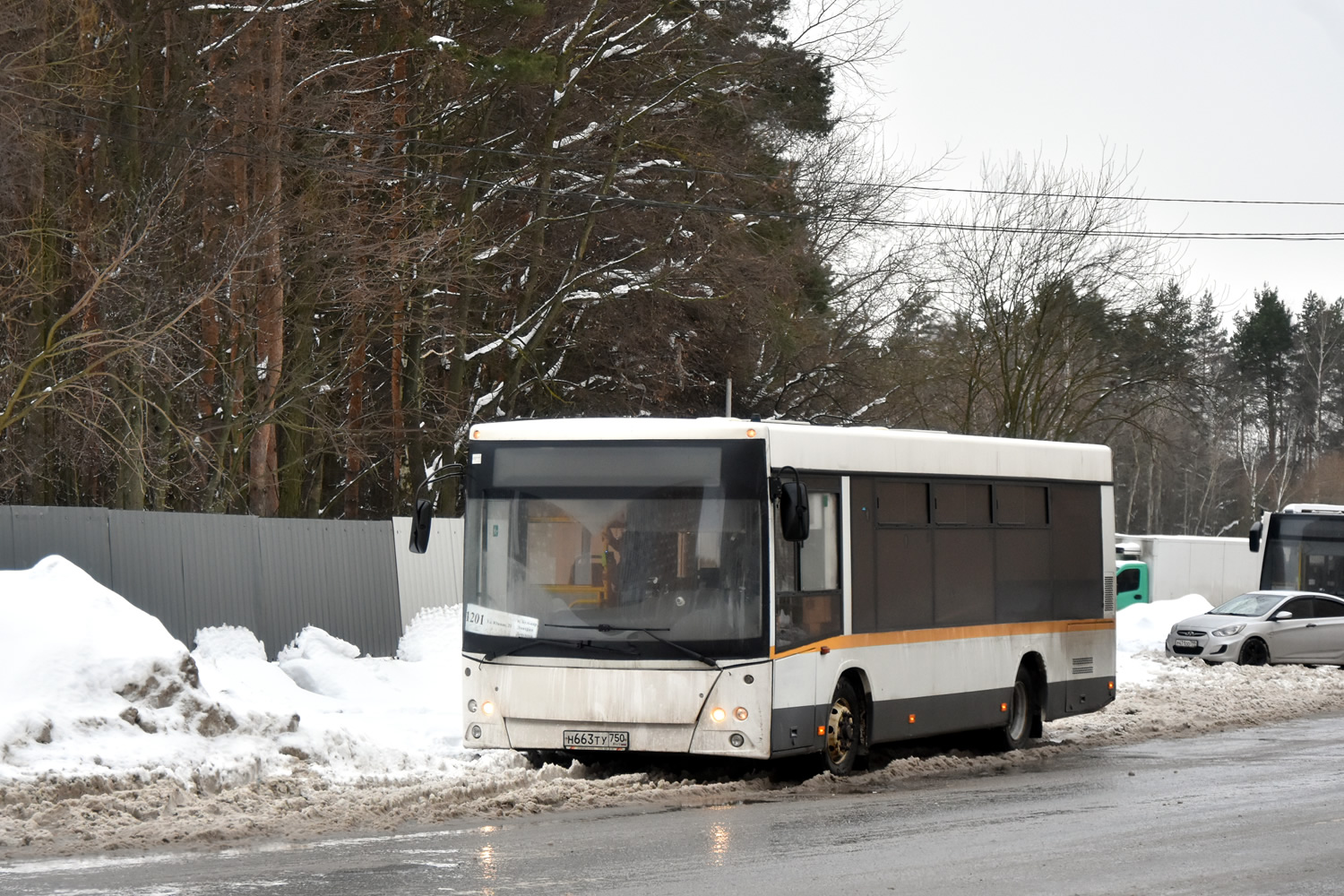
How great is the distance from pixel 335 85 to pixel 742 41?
9.00 metres

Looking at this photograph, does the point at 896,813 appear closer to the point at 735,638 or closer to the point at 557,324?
the point at 735,638

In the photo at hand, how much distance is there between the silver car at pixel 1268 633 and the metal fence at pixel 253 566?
39.5 feet

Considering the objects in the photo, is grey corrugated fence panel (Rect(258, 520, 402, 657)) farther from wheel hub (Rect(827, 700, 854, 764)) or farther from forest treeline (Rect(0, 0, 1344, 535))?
wheel hub (Rect(827, 700, 854, 764))

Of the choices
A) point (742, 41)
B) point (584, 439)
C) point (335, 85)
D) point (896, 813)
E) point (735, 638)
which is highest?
point (742, 41)

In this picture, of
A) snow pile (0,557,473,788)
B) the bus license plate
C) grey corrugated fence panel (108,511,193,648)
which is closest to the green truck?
grey corrugated fence panel (108,511,193,648)

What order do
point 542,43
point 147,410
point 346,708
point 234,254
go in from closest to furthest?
point 346,708 < point 234,254 < point 147,410 < point 542,43

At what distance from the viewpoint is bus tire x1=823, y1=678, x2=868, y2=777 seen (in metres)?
13.4

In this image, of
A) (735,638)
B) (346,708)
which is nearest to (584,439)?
(735,638)

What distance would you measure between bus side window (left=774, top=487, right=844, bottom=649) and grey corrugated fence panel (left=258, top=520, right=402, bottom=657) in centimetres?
884

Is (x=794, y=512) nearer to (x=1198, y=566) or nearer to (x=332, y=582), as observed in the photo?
(x=332, y=582)

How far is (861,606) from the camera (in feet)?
45.3

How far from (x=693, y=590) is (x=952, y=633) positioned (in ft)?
11.3

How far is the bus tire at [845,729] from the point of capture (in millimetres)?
13375

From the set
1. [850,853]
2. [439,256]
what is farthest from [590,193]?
[850,853]
